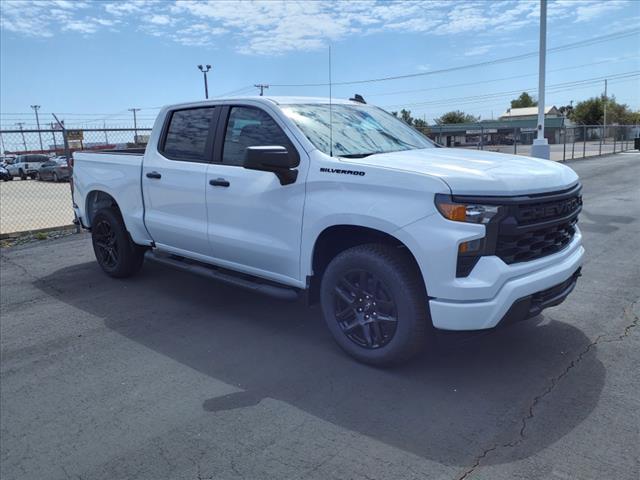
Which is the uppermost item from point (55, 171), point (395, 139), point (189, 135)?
point (189, 135)

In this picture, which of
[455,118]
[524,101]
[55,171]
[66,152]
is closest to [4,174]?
[55,171]

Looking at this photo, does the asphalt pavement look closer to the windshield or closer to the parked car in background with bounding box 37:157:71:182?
the windshield

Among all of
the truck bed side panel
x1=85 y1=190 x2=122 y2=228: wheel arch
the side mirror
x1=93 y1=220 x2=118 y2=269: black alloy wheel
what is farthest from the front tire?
x1=85 y1=190 x2=122 y2=228: wheel arch

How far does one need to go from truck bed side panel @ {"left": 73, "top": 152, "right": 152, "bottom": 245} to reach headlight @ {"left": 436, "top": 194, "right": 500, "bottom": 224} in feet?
11.8

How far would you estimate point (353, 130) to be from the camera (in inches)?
182

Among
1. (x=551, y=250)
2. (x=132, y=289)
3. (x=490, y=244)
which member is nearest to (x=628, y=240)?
(x=551, y=250)

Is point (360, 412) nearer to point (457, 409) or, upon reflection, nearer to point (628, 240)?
point (457, 409)

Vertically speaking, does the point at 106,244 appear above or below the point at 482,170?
below

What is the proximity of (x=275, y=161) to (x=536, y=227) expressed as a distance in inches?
72.8

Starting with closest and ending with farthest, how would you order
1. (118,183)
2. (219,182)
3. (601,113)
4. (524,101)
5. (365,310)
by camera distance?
(365,310) → (219,182) → (118,183) → (601,113) → (524,101)

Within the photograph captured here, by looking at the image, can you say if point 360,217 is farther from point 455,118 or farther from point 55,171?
point 455,118

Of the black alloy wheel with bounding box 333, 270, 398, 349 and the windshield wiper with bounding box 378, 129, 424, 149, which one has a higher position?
the windshield wiper with bounding box 378, 129, 424, 149

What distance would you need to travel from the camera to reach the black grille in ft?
11.1

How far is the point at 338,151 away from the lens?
4195 millimetres
